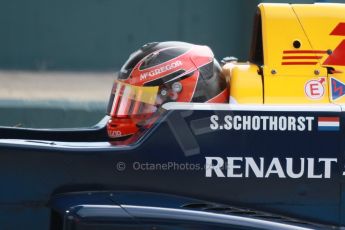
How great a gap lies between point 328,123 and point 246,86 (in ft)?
1.37

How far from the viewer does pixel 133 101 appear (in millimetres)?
3549

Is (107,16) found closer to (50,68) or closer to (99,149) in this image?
(50,68)

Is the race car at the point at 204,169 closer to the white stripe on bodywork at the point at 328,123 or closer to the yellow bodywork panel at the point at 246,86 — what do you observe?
the white stripe on bodywork at the point at 328,123

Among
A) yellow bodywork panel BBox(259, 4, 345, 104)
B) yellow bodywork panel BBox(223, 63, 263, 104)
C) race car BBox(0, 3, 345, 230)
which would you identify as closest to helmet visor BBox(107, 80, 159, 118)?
race car BBox(0, 3, 345, 230)

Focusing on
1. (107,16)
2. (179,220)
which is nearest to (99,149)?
(179,220)

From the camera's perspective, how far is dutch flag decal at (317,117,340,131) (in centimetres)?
323

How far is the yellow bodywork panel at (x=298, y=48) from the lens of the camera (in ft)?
11.4

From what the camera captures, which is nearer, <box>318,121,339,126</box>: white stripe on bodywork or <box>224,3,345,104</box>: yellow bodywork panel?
<box>318,121,339,126</box>: white stripe on bodywork

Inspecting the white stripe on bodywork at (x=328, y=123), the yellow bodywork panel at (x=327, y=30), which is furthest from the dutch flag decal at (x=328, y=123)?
the yellow bodywork panel at (x=327, y=30)

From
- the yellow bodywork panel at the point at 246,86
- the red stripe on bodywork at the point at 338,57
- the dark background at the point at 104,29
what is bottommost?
the yellow bodywork panel at the point at 246,86

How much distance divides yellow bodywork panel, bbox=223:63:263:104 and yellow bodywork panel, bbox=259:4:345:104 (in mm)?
33

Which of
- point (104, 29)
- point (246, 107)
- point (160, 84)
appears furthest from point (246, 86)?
point (104, 29)

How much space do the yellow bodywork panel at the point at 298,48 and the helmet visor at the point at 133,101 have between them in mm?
483

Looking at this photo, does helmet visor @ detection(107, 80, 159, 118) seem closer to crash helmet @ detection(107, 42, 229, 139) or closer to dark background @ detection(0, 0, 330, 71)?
crash helmet @ detection(107, 42, 229, 139)
